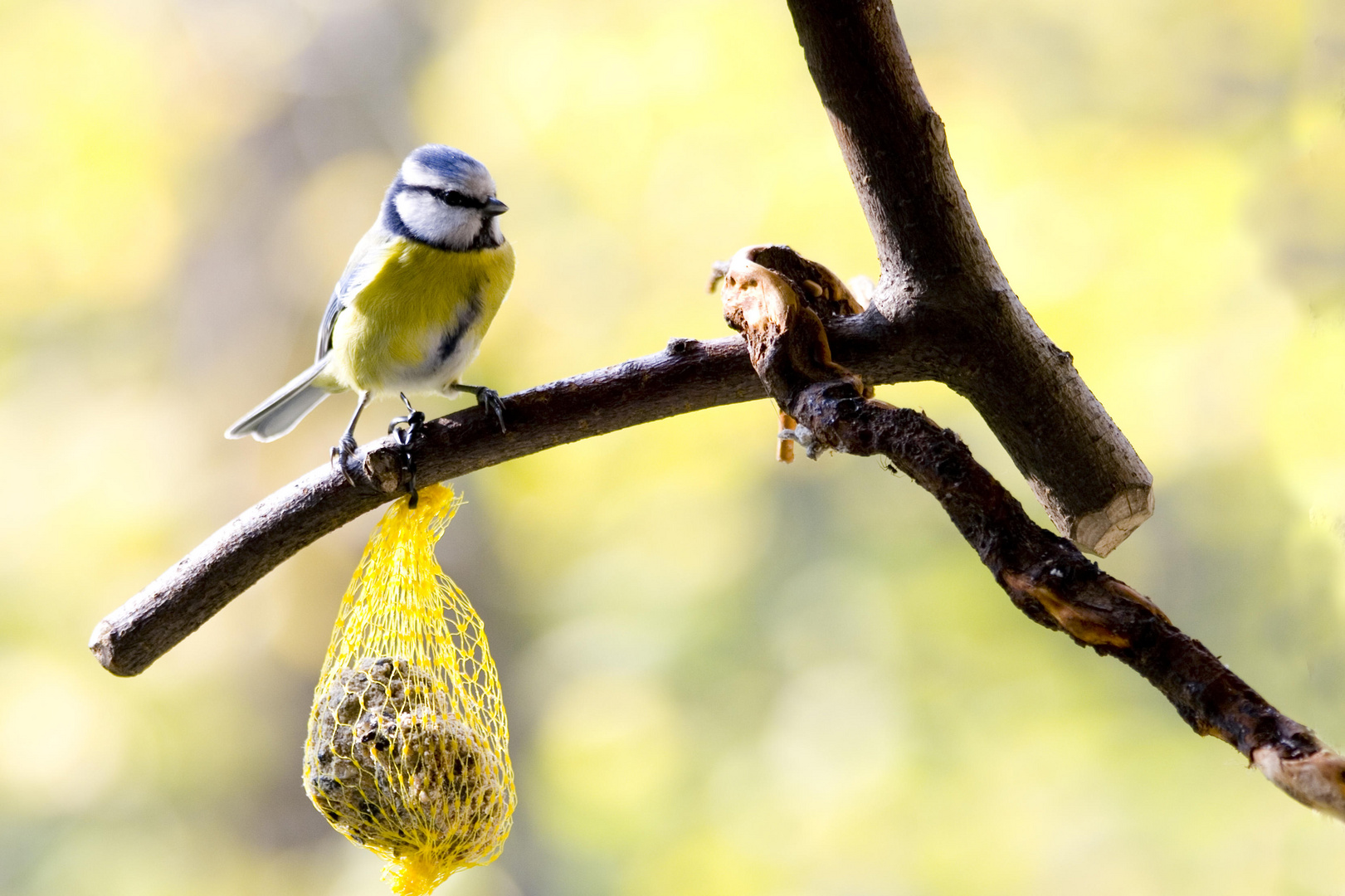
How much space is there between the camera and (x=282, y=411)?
4.11 ft

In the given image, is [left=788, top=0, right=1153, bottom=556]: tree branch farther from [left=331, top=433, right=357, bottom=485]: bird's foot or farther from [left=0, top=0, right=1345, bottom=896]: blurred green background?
[left=0, top=0, right=1345, bottom=896]: blurred green background

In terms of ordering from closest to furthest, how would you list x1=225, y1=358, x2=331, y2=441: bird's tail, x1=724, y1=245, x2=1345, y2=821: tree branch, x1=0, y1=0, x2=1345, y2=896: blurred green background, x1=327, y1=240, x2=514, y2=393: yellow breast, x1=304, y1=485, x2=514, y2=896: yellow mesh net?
x1=724, y1=245, x2=1345, y2=821: tree branch < x1=304, y1=485, x2=514, y2=896: yellow mesh net < x1=327, y1=240, x2=514, y2=393: yellow breast < x1=225, y1=358, x2=331, y2=441: bird's tail < x1=0, y1=0, x2=1345, y2=896: blurred green background

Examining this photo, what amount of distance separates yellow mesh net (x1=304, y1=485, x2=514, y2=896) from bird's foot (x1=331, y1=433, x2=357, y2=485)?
6cm

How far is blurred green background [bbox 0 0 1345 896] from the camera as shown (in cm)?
156

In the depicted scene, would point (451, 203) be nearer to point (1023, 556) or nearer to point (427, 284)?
point (427, 284)

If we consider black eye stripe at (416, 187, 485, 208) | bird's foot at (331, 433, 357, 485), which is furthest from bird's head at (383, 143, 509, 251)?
bird's foot at (331, 433, 357, 485)

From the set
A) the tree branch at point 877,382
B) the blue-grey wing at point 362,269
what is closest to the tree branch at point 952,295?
the tree branch at point 877,382

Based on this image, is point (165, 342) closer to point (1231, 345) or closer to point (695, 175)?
point (695, 175)

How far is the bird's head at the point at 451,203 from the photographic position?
108cm

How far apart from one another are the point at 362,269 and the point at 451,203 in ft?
0.42

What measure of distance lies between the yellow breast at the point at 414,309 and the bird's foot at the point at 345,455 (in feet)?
0.45

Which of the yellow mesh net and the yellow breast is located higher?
the yellow breast

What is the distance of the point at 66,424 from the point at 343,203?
0.70 metres

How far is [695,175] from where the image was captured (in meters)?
1.83
